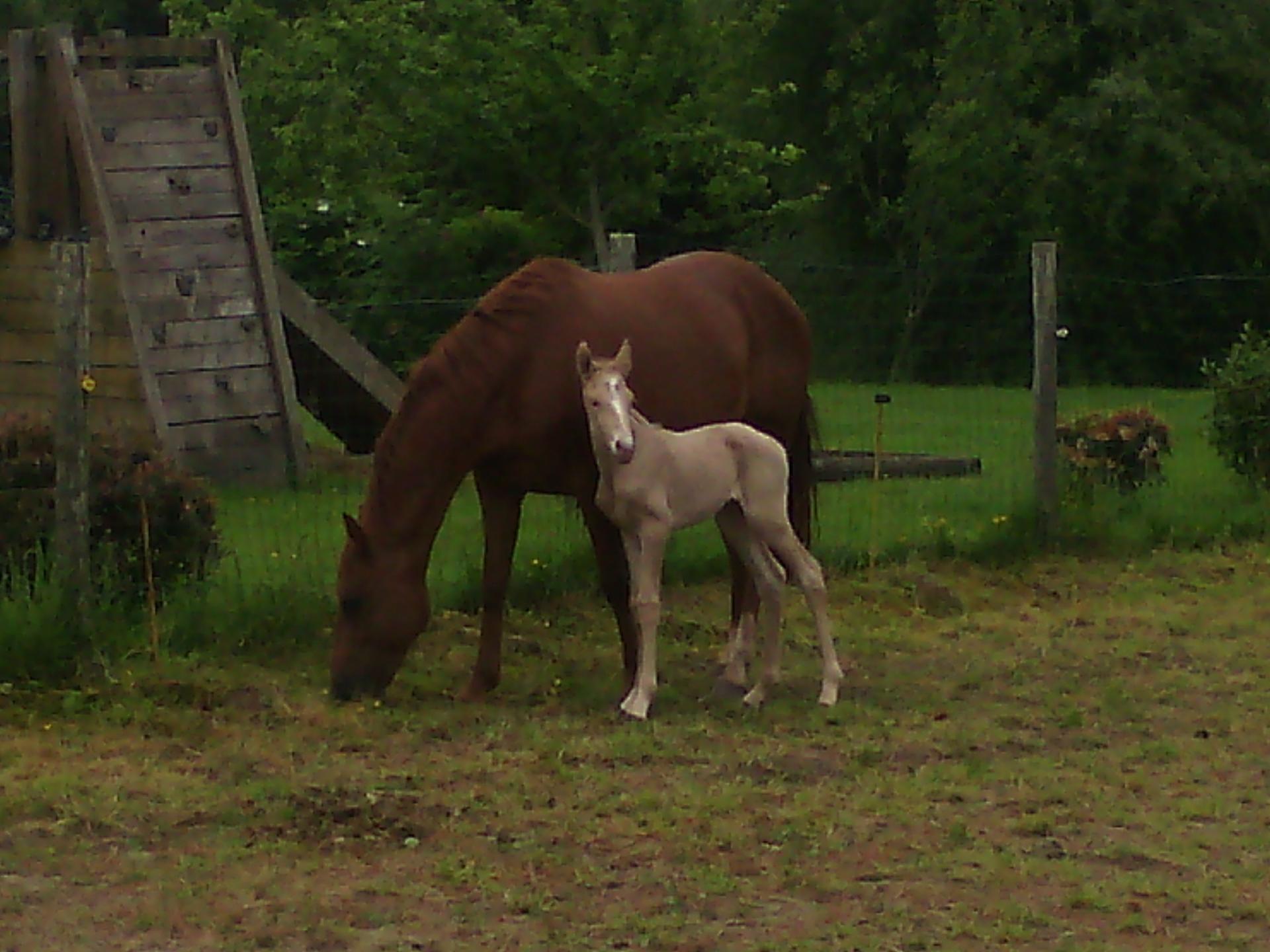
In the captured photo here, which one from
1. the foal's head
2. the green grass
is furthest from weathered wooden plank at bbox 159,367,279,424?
the foal's head

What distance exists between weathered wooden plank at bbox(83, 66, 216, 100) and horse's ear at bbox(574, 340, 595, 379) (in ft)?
24.8

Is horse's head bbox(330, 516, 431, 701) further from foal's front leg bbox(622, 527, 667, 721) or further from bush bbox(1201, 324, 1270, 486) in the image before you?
bush bbox(1201, 324, 1270, 486)

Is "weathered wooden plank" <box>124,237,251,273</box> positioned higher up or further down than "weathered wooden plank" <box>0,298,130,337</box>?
higher up

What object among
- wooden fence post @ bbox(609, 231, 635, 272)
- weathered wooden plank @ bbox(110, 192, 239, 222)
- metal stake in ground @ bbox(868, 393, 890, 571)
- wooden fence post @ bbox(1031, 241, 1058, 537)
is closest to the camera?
wooden fence post @ bbox(609, 231, 635, 272)

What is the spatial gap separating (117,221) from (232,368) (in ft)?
4.23

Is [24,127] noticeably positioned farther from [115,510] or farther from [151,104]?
[115,510]

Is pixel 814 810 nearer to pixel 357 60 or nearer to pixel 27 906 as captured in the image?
pixel 27 906

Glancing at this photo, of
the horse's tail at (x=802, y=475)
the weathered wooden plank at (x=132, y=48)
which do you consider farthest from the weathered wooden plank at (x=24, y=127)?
the horse's tail at (x=802, y=475)

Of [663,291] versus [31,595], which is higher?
[663,291]

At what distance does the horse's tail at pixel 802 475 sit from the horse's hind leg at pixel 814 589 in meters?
0.90

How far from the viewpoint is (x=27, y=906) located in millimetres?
4887

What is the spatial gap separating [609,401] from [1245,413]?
6.69 metres

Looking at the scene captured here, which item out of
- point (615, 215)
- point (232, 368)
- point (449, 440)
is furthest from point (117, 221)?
point (615, 215)

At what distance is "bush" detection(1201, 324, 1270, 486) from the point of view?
39.1 feet
